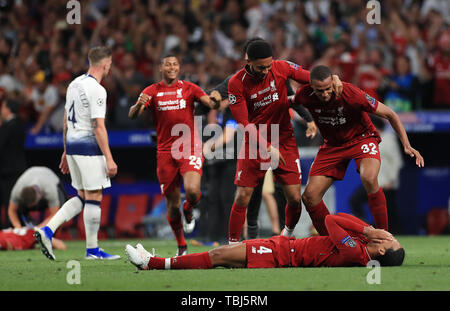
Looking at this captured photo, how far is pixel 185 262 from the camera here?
7.20 metres

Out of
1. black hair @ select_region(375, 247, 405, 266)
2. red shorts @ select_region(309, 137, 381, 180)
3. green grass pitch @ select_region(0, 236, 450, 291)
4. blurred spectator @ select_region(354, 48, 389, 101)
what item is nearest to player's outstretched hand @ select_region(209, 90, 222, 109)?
red shorts @ select_region(309, 137, 381, 180)

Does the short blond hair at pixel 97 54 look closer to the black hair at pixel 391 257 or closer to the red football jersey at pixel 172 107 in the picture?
the red football jersey at pixel 172 107

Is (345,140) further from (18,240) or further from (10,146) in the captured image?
(10,146)

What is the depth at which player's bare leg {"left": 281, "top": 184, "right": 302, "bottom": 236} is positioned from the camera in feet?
28.8

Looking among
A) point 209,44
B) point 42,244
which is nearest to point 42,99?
point 209,44

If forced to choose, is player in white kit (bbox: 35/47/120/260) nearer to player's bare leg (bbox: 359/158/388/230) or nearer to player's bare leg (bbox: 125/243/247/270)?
player's bare leg (bbox: 125/243/247/270)

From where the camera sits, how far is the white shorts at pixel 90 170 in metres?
8.85

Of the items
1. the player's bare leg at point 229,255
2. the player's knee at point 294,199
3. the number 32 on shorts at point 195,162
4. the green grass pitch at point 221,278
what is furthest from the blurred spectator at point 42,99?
the player's bare leg at point 229,255

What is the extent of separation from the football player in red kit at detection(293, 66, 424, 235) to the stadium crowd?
5476 mm

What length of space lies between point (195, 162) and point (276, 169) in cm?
101

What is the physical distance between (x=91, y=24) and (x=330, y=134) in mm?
10347

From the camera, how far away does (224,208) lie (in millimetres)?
12203
